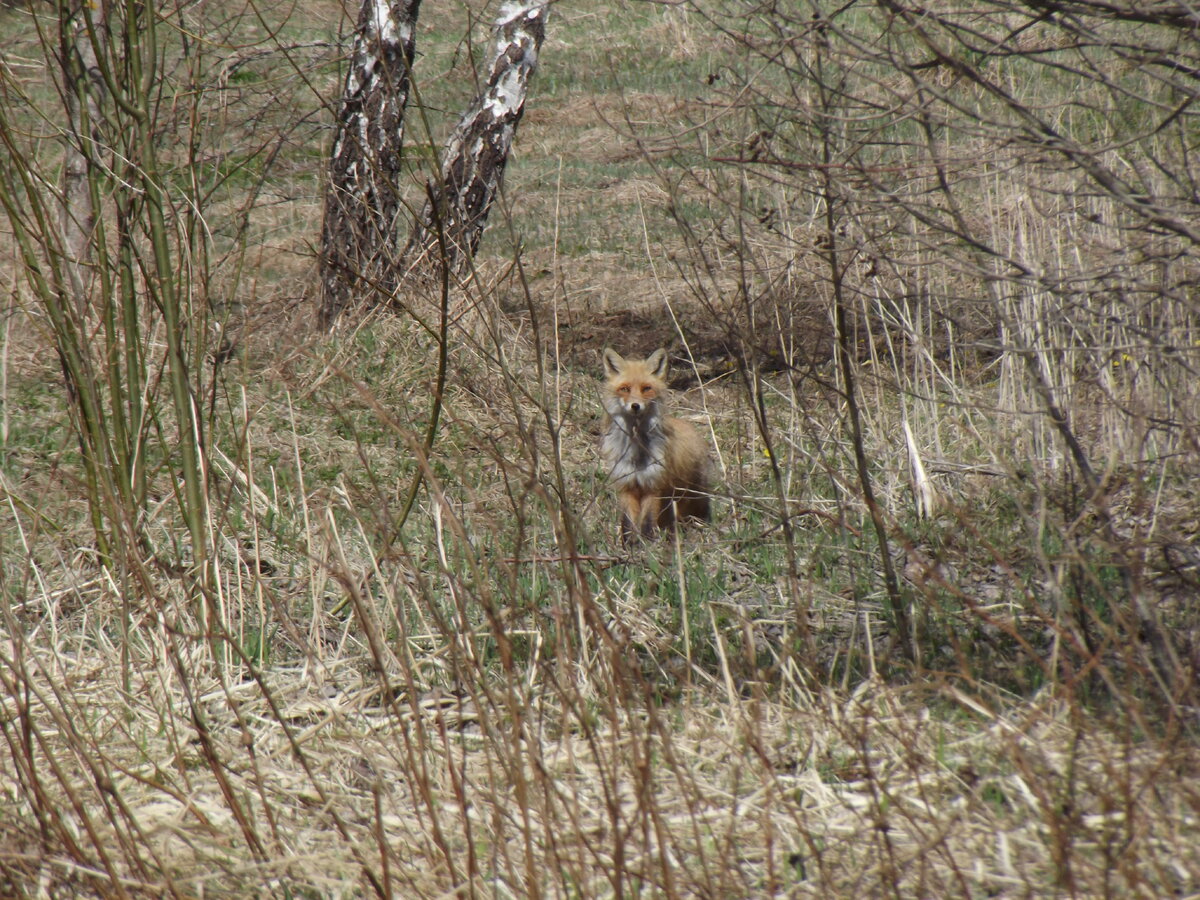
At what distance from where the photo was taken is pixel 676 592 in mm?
4793

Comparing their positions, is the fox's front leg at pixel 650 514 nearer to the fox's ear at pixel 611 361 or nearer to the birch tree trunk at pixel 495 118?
the fox's ear at pixel 611 361

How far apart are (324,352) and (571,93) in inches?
510

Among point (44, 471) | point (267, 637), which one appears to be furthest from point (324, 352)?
point (267, 637)

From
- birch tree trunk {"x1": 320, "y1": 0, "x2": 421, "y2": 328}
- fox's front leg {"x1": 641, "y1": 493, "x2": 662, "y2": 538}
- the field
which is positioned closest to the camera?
the field

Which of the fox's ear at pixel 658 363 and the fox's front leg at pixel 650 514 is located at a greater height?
the fox's ear at pixel 658 363

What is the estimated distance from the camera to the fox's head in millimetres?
6980

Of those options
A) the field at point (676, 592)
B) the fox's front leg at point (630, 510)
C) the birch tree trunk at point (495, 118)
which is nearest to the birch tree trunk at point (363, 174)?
the birch tree trunk at point (495, 118)

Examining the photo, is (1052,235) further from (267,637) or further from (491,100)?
(491,100)

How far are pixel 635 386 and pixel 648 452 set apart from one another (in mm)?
451

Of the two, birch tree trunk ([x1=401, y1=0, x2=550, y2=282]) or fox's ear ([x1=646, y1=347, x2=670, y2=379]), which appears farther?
birch tree trunk ([x1=401, y1=0, x2=550, y2=282])

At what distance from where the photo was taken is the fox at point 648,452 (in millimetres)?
6973

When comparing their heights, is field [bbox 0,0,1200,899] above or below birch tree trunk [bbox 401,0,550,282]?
below

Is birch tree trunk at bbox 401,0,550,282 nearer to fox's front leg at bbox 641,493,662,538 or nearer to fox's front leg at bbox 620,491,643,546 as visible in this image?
fox's front leg at bbox 620,491,643,546

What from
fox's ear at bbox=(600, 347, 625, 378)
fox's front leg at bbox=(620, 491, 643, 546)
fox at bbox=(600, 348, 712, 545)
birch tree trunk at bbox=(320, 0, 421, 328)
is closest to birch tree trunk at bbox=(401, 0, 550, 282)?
birch tree trunk at bbox=(320, 0, 421, 328)
